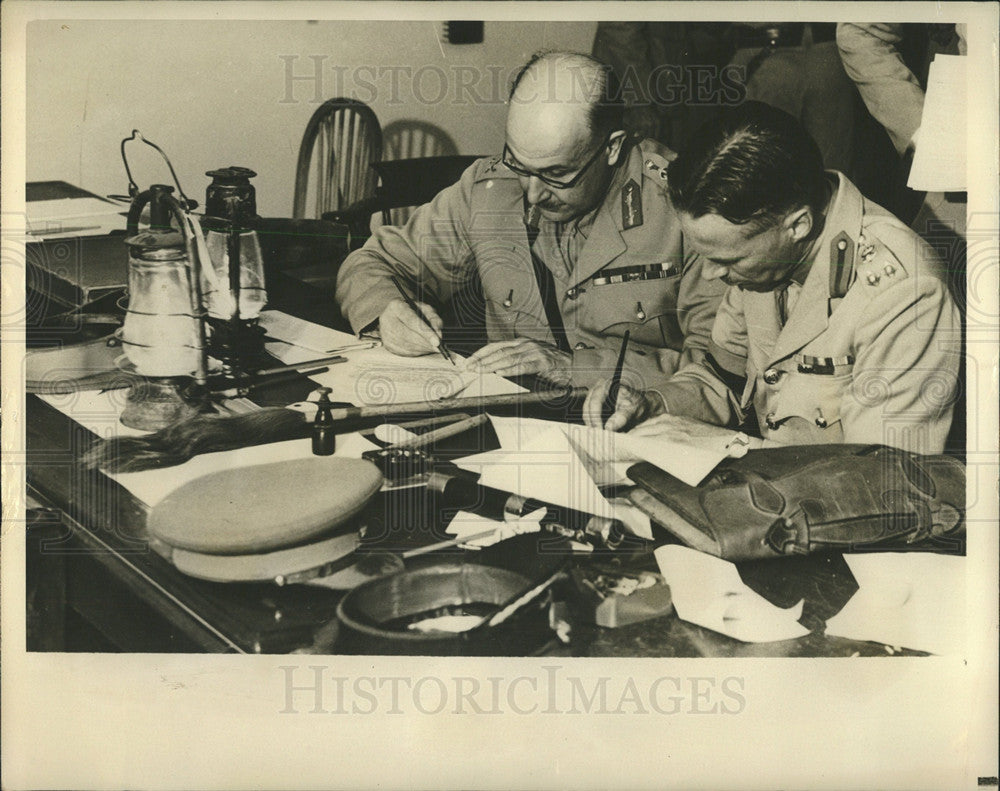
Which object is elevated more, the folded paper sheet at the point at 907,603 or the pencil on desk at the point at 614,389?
the pencil on desk at the point at 614,389

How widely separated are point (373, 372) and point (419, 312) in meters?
0.15

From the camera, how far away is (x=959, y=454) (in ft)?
6.66

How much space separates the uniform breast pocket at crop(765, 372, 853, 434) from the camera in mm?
1988

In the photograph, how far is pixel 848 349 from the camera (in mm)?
1986

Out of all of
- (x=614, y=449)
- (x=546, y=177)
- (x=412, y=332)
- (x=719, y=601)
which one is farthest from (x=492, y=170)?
(x=719, y=601)

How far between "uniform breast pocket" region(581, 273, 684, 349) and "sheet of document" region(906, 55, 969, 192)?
21.3 inches

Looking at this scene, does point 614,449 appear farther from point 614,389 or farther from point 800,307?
point 800,307

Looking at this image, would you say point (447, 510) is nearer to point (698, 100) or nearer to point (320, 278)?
point (320, 278)

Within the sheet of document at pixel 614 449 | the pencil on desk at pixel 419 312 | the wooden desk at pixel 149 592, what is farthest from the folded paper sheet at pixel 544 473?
the pencil on desk at pixel 419 312

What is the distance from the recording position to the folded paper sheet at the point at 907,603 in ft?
6.49

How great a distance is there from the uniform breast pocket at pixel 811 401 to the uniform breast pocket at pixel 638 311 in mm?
228

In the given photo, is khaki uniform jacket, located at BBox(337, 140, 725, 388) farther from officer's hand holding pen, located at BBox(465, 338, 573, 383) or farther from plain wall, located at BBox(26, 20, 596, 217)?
plain wall, located at BBox(26, 20, 596, 217)

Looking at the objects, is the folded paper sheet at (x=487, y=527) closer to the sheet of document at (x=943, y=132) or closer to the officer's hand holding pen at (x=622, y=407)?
the officer's hand holding pen at (x=622, y=407)

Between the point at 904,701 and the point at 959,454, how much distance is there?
0.51 metres
